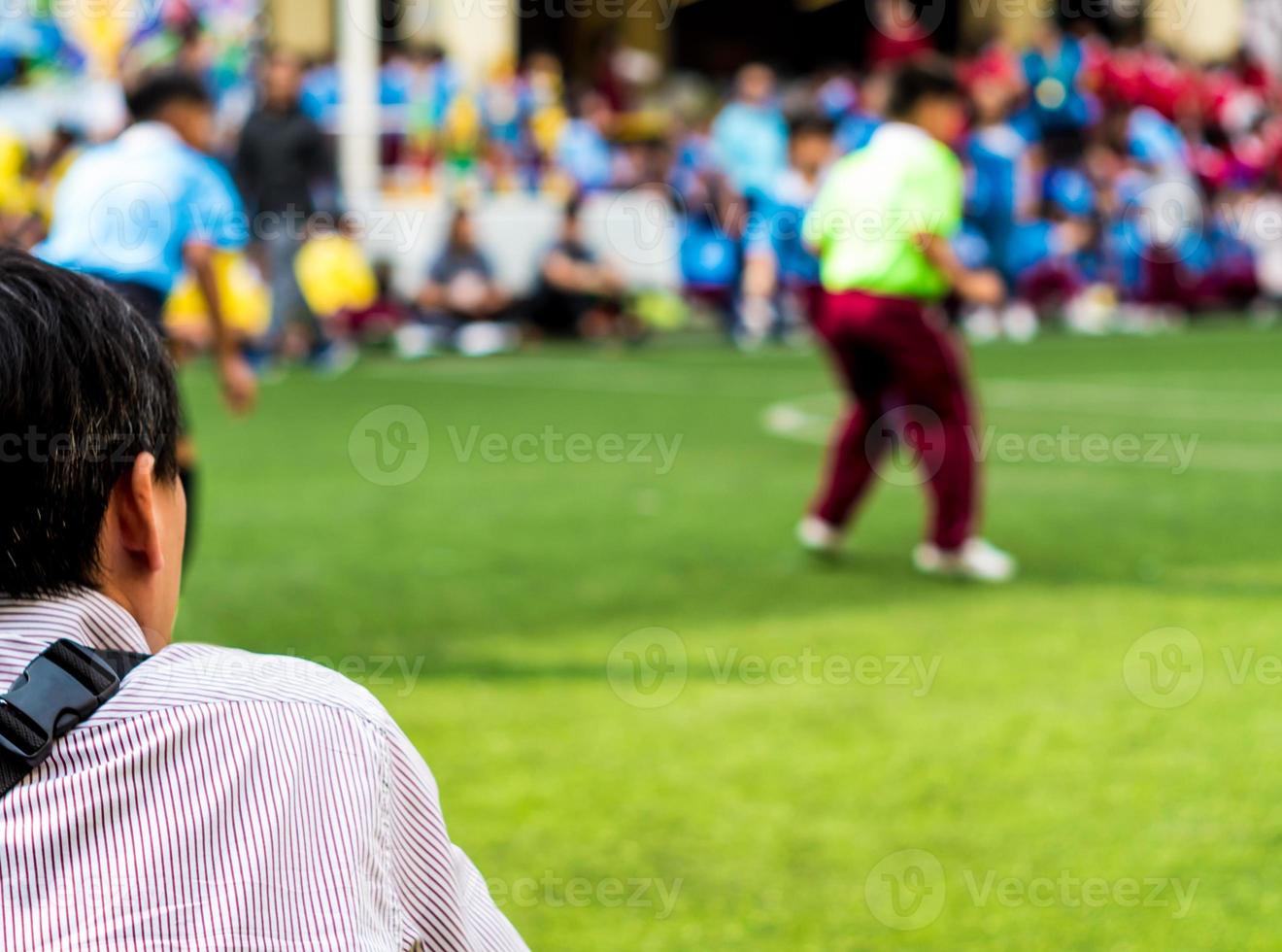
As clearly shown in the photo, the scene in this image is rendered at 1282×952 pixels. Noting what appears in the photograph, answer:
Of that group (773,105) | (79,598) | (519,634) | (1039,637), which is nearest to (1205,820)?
(1039,637)

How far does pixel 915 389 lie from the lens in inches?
272

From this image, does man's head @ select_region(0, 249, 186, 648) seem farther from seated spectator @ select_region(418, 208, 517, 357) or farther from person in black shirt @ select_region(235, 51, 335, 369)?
seated spectator @ select_region(418, 208, 517, 357)

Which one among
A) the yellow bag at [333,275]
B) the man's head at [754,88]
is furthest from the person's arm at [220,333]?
the man's head at [754,88]

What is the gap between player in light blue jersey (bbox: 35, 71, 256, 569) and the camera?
5.78 m

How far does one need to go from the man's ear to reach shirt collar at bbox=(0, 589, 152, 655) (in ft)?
0.16

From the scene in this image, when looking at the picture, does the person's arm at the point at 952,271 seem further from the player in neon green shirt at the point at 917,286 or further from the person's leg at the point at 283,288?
the person's leg at the point at 283,288

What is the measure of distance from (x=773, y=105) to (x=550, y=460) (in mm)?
11497

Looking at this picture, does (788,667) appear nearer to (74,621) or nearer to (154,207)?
(154,207)

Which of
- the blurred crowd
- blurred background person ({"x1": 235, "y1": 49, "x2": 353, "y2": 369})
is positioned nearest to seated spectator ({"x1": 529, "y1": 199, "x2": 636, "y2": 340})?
the blurred crowd

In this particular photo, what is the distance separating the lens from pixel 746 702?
198 inches

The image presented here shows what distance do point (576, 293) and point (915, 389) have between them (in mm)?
11112

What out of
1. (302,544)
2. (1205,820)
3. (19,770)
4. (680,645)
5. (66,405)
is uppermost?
(66,405)

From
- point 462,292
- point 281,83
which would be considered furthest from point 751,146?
point 281,83

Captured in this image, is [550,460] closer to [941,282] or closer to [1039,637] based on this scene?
[941,282]
